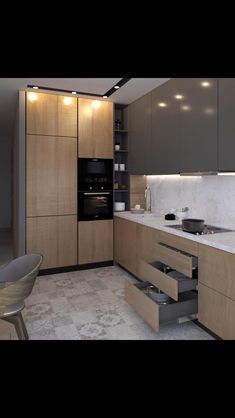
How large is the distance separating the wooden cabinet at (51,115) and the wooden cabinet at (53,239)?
120 cm

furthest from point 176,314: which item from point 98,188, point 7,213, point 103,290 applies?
point 7,213

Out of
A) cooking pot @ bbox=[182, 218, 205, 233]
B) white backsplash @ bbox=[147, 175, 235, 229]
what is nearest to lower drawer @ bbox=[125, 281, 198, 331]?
cooking pot @ bbox=[182, 218, 205, 233]

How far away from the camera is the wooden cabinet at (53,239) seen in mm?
3742

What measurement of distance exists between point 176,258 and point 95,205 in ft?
6.39

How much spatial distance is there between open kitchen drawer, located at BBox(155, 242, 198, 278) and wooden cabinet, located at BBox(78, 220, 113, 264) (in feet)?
4.79

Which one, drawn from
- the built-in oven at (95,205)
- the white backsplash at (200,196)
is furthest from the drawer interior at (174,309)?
the built-in oven at (95,205)

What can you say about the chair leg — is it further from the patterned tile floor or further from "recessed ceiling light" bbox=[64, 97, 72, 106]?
"recessed ceiling light" bbox=[64, 97, 72, 106]

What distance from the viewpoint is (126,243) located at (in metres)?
3.83

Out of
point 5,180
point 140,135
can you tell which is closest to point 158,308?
point 140,135

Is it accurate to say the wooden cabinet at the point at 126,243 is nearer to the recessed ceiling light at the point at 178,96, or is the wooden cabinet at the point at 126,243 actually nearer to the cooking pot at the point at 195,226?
the cooking pot at the point at 195,226
